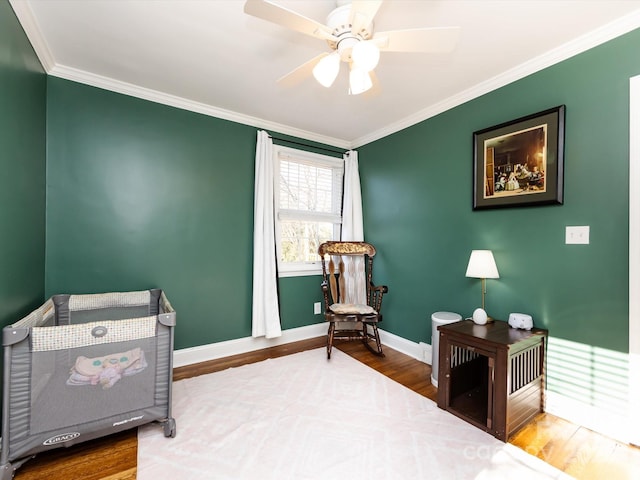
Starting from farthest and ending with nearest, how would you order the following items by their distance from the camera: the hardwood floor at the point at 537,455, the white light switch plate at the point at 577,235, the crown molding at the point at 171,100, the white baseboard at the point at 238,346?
the white baseboard at the point at 238,346 → the crown molding at the point at 171,100 → the white light switch plate at the point at 577,235 → the hardwood floor at the point at 537,455

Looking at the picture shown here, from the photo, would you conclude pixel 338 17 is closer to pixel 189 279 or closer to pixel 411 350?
pixel 189 279

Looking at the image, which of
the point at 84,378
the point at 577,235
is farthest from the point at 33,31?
the point at 577,235

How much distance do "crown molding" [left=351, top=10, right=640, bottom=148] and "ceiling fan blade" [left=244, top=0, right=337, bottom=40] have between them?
160 cm

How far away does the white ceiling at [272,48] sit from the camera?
1.60 metres

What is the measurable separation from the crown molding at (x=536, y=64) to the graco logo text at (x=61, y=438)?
3.47 metres

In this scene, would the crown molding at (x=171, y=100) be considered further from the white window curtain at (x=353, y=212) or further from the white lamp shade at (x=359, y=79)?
the white lamp shade at (x=359, y=79)

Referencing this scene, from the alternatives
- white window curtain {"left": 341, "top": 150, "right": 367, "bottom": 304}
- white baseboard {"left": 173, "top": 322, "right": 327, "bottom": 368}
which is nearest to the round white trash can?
white window curtain {"left": 341, "top": 150, "right": 367, "bottom": 304}

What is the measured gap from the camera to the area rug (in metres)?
1.45

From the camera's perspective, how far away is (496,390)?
1714 millimetres

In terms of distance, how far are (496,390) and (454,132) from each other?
2088mm

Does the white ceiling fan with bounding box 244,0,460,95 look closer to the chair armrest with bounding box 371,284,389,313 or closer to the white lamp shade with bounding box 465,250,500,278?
the white lamp shade with bounding box 465,250,500,278

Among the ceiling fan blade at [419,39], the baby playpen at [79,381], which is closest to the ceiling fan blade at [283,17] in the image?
the ceiling fan blade at [419,39]

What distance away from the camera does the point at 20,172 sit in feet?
5.67

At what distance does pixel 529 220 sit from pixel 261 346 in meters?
2.70
